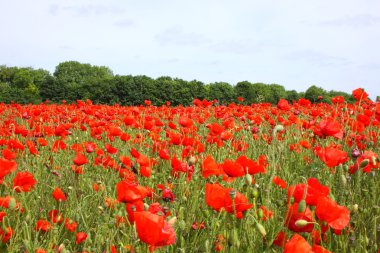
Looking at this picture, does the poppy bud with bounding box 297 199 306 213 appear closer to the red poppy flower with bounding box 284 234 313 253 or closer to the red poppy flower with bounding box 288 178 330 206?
the red poppy flower with bounding box 288 178 330 206

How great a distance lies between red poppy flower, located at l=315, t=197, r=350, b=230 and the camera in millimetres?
1401

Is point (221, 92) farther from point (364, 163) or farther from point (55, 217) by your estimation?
point (364, 163)

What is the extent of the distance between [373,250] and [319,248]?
3.24 ft

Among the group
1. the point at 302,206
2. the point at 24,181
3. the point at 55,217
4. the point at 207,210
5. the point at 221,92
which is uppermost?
the point at 221,92

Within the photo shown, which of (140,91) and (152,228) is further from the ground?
(140,91)

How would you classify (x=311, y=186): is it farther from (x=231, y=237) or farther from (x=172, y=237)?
(x=172, y=237)

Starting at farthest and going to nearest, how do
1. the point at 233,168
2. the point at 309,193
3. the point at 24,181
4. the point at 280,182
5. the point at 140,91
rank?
the point at 140,91
the point at 280,182
the point at 24,181
the point at 233,168
the point at 309,193

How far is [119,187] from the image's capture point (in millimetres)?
1655

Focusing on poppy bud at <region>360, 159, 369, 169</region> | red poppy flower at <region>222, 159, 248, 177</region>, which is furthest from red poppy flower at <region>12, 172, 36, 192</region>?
poppy bud at <region>360, 159, 369, 169</region>

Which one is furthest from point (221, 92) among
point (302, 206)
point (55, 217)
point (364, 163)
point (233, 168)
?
point (302, 206)

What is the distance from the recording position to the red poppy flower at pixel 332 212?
1.40 metres

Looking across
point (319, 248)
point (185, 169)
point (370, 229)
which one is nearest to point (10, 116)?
point (185, 169)

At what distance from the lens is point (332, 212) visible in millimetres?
1408

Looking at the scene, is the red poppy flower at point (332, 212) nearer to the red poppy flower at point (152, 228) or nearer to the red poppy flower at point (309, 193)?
the red poppy flower at point (309, 193)
